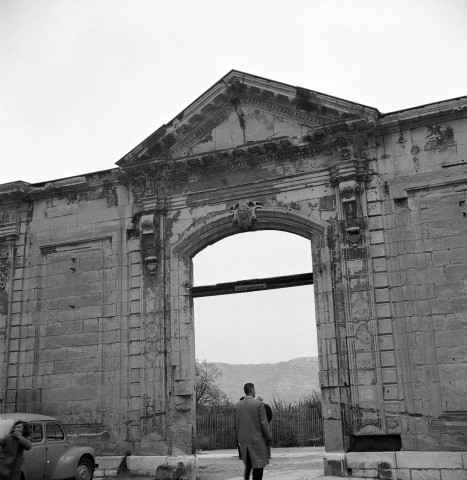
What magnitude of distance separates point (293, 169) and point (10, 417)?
767cm

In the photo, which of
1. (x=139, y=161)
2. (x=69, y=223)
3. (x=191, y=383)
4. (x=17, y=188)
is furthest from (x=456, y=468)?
(x=17, y=188)

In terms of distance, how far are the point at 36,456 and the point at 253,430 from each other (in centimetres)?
399

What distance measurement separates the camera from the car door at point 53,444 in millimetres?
11328

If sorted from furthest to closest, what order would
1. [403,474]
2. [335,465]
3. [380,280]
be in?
[380,280] < [335,465] < [403,474]

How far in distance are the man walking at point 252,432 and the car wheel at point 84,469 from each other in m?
3.81

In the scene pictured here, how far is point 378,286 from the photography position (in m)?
13.2

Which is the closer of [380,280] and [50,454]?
[50,454]

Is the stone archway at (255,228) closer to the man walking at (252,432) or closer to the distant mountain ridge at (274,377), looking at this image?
the man walking at (252,432)

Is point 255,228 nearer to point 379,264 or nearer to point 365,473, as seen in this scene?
point 379,264

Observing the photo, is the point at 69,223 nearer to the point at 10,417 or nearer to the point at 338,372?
the point at 10,417

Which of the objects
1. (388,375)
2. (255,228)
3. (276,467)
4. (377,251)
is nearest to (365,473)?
(388,375)

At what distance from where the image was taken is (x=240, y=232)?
15.0 meters

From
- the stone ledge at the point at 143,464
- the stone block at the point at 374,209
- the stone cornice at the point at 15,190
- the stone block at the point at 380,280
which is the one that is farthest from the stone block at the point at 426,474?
the stone cornice at the point at 15,190

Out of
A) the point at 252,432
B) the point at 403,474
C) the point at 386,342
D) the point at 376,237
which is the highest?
the point at 376,237
